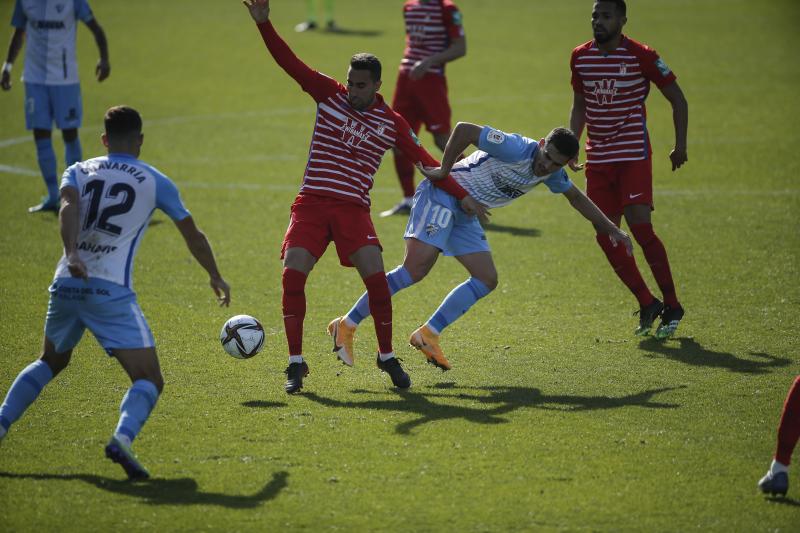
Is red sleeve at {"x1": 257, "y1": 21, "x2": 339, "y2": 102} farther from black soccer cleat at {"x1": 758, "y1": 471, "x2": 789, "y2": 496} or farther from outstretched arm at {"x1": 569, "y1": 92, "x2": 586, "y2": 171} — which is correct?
black soccer cleat at {"x1": 758, "y1": 471, "x2": 789, "y2": 496}

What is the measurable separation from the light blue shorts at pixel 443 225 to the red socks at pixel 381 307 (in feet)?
1.90

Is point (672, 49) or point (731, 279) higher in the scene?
point (672, 49)

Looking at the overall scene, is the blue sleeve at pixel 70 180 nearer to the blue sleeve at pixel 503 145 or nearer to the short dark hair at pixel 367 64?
the short dark hair at pixel 367 64

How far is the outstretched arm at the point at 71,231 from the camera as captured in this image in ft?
20.1

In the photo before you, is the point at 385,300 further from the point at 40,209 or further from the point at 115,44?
the point at 115,44

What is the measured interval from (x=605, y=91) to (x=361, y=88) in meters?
2.66

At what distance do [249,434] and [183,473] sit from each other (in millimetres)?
722

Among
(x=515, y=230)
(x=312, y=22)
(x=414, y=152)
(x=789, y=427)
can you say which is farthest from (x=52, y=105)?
(x=312, y=22)

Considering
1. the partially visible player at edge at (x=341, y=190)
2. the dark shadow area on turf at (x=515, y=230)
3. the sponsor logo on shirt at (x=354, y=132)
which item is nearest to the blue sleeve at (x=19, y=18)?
the dark shadow area on turf at (x=515, y=230)

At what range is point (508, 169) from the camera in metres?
8.47

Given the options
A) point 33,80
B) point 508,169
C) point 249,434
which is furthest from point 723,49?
point 249,434

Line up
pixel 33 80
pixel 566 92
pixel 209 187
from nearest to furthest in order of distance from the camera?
pixel 33 80 < pixel 209 187 < pixel 566 92

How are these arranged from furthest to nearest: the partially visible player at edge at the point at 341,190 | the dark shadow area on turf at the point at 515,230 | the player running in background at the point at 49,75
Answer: the player running in background at the point at 49,75 < the dark shadow area on turf at the point at 515,230 < the partially visible player at edge at the point at 341,190

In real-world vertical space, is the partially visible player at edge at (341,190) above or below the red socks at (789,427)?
above
